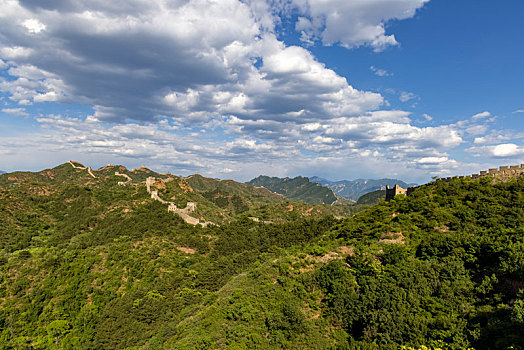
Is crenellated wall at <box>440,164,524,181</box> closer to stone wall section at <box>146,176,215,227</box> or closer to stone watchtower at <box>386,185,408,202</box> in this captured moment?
stone watchtower at <box>386,185,408,202</box>

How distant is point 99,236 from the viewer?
6725cm

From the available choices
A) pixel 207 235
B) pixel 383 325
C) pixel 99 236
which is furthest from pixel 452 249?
pixel 99 236

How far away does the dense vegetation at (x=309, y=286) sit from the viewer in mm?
17703

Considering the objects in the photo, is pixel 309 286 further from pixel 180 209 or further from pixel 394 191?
pixel 180 209

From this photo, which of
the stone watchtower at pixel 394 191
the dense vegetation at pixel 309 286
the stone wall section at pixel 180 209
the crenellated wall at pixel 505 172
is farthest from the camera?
the stone wall section at pixel 180 209

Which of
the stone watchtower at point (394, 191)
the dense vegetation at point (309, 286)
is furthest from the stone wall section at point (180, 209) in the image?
the stone watchtower at point (394, 191)

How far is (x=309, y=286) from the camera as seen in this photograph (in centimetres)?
2395

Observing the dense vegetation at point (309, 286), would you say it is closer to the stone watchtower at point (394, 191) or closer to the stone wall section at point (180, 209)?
the stone watchtower at point (394, 191)

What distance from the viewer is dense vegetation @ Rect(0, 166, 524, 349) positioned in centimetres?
1770

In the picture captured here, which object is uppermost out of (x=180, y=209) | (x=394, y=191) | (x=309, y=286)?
(x=394, y=191)

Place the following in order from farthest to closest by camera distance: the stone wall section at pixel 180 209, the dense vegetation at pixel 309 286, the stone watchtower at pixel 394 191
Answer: the stone wall section at pixel 180 209 → the stone watchtower at pixel 394 191 → the dense vegetation at pixel 309 286

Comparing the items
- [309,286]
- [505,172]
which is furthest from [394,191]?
[309,286]

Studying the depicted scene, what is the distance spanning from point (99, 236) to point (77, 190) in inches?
1689

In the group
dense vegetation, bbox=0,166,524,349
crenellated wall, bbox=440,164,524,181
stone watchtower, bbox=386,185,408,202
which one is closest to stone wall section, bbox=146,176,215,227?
dense vegetation, bbox=0,166,524,349
